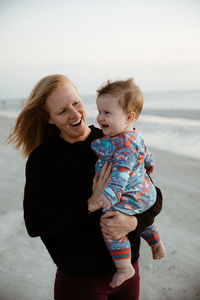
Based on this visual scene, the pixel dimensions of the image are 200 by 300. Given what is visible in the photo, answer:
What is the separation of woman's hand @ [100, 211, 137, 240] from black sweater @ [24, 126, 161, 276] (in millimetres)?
70

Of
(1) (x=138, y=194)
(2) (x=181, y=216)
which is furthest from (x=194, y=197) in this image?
(1) (x=138, y=194)

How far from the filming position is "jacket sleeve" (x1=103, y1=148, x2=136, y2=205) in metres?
1.60

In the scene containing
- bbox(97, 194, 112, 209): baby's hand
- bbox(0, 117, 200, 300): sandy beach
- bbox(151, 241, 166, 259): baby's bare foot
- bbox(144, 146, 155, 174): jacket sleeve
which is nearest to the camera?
bbox(97, 194, 112, 209): baby's hand

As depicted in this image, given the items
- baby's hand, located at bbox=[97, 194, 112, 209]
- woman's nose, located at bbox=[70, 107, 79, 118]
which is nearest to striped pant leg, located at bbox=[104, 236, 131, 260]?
baby's hand, located at bbox=[97, 194, 112, 209]

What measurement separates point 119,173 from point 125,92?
0.51 m

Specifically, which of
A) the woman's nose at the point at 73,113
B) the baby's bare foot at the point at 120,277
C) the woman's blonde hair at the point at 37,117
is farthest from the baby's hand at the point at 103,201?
the woman's blonde hair at the point at 37,117

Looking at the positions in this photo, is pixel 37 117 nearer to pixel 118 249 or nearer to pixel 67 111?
pixel 67 111

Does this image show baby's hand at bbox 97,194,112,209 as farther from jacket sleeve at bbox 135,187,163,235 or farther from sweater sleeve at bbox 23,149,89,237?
jacket sleeve at bbox 135,187,163,235

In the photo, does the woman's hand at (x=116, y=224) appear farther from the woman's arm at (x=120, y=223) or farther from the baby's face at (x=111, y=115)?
the baby's face at (x=111, y=115)

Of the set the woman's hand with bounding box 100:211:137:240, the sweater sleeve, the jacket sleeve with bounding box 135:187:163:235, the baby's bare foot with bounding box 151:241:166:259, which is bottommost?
the baby's bare foot with bounding box 151:241:166:259

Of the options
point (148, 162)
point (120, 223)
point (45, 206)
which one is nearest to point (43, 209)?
point (45, 206)

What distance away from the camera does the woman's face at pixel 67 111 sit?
1770 millimetres

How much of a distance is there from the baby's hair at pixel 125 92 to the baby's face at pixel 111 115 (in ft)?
0.09

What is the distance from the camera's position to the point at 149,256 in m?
3.54
